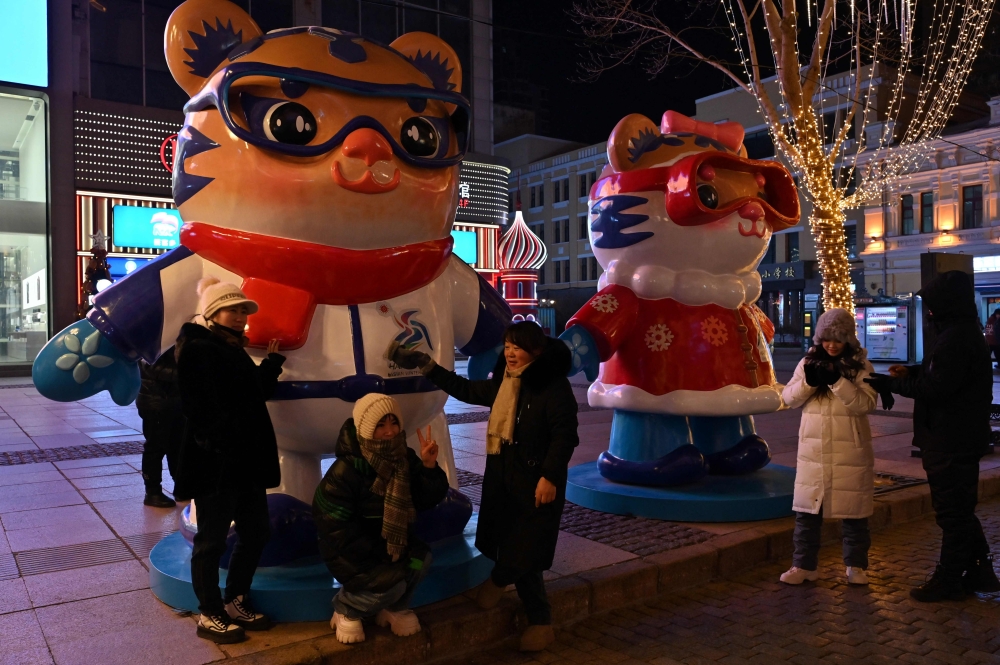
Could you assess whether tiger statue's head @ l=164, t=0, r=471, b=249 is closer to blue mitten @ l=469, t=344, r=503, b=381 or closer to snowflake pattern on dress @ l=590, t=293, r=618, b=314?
blue mitten @ l=469, t=344, r=503, b=381

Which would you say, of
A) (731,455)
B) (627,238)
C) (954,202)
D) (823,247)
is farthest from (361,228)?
(954,202)

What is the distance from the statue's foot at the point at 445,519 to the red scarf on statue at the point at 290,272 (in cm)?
103

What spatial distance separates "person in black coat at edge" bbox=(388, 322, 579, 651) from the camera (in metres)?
3.43

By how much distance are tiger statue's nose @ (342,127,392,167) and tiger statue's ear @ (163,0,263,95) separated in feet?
2.64

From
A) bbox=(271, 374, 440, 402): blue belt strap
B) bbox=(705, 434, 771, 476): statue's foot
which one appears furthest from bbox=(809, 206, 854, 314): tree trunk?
bbox=(271, 374, 440, 402): blue belt strap

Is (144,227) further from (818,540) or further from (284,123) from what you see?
(818,540)

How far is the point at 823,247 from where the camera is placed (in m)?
8.27

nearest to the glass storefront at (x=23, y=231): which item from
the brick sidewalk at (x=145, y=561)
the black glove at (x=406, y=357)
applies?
the brick sidewalk at (x=145, y=561)

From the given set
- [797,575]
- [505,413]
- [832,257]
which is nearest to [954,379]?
[797,575]

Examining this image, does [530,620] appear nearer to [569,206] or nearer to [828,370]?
[828,370]

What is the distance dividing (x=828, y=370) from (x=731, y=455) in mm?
1510

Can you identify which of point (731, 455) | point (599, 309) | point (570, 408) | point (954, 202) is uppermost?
point (954, 202)

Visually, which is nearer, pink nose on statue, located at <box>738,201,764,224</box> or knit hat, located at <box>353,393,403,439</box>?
knit hat, located at <box>353,393,403,439</box>

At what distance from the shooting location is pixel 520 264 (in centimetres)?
2111
